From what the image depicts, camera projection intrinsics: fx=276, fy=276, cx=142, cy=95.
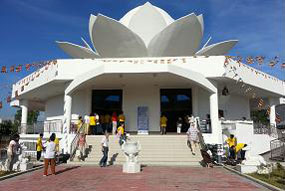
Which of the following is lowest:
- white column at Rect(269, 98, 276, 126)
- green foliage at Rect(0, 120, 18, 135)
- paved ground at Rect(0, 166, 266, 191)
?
paved ground at Rect(0, 166, 266, 191)

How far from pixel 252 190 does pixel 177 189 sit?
1.85 m

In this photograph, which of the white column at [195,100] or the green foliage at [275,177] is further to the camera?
the white column at [195,100]

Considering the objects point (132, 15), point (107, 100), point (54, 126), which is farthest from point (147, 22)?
point (54, 126)

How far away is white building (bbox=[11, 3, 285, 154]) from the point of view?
1556 centimetres

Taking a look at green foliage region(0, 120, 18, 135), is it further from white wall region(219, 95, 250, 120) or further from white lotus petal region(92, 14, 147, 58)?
white wall region(219, 95, 250, 120)

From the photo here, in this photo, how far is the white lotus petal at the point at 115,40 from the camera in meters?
17.5

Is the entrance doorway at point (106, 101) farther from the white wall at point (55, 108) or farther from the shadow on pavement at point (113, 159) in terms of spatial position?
the shadow on pavement at point (113, 159)

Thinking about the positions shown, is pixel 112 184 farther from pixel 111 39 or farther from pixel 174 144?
pixel 111 39

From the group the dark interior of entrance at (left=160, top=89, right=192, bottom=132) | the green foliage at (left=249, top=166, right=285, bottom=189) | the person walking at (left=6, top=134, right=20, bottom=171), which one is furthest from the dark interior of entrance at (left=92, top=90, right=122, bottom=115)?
the green foliage at (left=249, top=166, right=285, bottom=189)

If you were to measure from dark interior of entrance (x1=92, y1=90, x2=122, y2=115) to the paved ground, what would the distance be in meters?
9.81

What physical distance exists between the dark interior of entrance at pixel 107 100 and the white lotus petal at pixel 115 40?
106 inches

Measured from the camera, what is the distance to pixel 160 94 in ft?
63.4

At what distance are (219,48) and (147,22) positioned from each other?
5868 millimetres

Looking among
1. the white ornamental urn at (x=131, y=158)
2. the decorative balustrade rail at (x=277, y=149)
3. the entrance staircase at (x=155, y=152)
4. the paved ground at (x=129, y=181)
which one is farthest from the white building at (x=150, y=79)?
the paved ground at (x=129, y=181)
